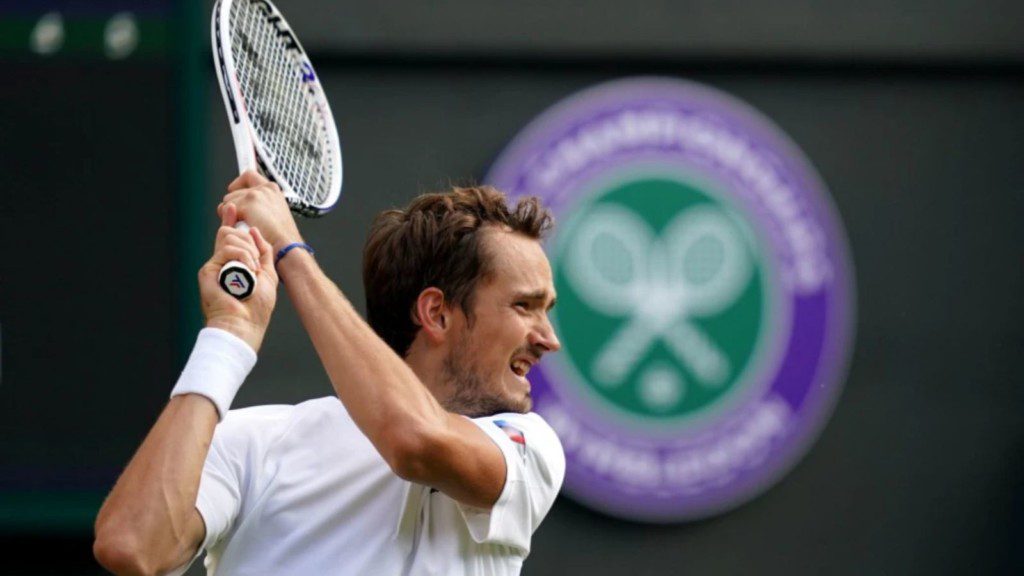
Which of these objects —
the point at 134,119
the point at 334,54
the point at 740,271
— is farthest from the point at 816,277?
the point at 134,119

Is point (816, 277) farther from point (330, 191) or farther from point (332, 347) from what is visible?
point (332, 347)

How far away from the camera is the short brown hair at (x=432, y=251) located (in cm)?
301

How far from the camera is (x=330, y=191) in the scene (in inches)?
128

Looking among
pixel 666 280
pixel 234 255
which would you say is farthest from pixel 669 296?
pixel 234 255

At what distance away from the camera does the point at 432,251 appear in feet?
9.92

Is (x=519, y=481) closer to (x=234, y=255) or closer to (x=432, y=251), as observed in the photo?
(x=432, y=251)

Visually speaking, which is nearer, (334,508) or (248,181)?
(334,508)

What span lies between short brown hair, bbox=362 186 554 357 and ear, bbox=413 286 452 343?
Result: 1cm

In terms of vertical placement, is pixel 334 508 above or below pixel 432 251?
below

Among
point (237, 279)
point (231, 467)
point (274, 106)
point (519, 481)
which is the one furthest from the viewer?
point (274, 106)

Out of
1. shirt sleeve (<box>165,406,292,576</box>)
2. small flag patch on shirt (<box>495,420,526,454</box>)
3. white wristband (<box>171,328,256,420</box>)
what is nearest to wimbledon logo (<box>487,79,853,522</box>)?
small flag patch on shirt (<box>495,420,526,454</box>)

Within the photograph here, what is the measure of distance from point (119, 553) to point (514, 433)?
2.42ft

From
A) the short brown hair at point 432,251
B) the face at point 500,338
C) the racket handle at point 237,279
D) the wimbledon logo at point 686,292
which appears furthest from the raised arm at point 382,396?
the wimbledon logo at point 686,292

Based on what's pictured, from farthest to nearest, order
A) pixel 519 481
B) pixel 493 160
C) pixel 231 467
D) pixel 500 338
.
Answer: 1. pixel 493 160
2. pixel 500 338
3. pixel 519 481
4. pixel 231 467
